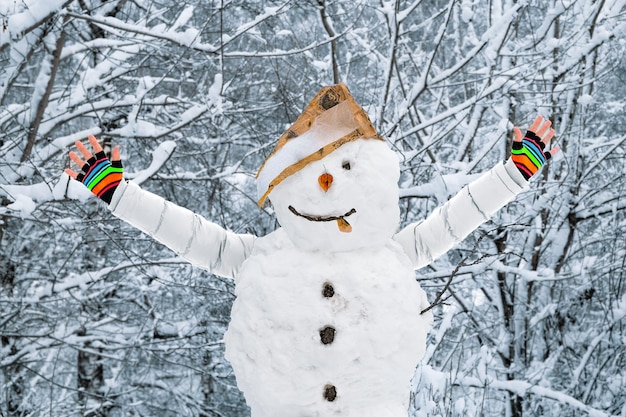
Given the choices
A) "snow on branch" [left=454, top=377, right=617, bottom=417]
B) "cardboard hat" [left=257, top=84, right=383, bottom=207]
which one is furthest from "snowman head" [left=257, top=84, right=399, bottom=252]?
"snow on branch" [left=454, top=377, right=617, bottom=417]

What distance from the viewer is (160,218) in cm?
244

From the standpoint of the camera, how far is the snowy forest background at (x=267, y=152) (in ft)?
13.9

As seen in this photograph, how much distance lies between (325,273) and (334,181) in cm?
30

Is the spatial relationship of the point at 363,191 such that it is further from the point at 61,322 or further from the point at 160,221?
the point at 61,322

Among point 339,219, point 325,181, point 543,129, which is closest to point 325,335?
point 339,219

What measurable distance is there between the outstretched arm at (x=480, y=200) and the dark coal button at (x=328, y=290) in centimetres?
45

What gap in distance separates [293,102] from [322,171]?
3387 millimetres

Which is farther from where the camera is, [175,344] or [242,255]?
[175,344]

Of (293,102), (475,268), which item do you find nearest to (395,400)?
(475,268)

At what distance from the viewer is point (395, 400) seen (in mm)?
2355

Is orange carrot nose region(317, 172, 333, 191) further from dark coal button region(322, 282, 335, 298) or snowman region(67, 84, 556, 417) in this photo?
dark coal button region(322, 282, 335, 298)

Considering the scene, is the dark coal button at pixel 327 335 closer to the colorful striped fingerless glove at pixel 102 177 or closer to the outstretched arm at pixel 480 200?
the outstretched arm at pixel 480 200

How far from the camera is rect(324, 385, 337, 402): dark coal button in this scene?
2.23 metres

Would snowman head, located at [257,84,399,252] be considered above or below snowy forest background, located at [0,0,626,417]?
below
